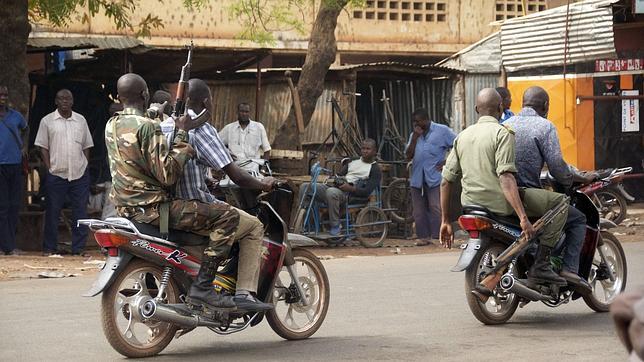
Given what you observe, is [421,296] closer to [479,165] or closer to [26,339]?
[479,165]

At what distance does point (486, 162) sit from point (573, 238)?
0.90 meters

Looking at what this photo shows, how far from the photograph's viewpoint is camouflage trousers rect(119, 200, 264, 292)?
692cm

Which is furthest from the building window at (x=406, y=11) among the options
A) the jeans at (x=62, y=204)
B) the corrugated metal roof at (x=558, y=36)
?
the jeans at (x=62, y=204)

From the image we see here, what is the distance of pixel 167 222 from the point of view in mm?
6906

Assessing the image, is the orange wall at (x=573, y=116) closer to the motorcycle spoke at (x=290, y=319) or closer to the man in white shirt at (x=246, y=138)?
the man in white shirt at (x=246, y=138)

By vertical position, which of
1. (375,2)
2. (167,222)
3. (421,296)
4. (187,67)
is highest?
(375,2)

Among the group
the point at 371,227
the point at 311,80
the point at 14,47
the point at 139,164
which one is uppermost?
the point at 14,47

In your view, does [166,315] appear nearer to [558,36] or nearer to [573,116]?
[558,36]

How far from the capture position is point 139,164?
22.6 feet

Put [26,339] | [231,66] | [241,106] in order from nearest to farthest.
→ [26,339] → [241,106] → [231,66]

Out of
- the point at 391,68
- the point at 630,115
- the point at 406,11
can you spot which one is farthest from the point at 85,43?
the point at 406,11

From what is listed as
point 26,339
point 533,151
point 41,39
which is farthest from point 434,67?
point 26,339

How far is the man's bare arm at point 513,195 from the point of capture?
8.06m

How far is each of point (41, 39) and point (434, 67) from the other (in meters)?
6.18
